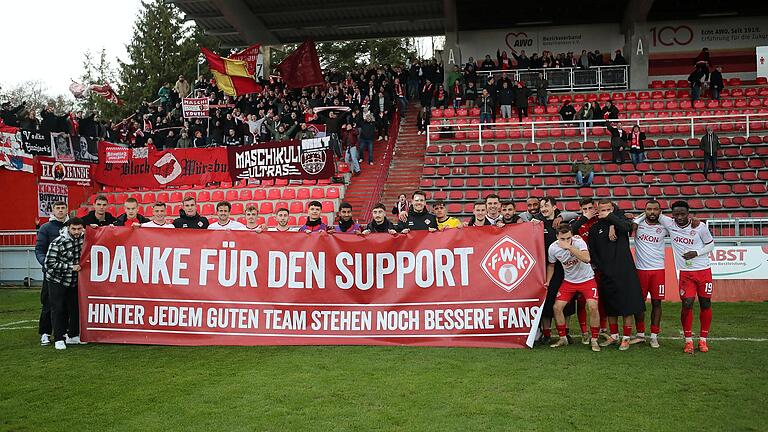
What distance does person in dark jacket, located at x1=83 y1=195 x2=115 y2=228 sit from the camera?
10094 millimetres

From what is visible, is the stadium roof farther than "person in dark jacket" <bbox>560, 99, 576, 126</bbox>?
Yes

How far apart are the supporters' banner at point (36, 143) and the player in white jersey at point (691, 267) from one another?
18846 millimetres

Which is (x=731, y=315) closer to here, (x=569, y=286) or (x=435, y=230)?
(x=569, y=286)

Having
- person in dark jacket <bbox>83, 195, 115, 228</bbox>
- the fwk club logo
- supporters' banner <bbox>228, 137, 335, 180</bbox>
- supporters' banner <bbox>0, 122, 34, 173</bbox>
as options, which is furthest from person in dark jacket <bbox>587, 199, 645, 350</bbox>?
supporters' banner <bbox>0, 122, 34, 173</bbox>

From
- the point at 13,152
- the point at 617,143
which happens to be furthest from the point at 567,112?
the point at 13,152

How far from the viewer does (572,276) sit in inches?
350

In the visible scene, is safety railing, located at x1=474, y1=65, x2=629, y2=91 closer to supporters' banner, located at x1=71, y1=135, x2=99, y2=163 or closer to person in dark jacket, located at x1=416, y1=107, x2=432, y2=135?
person in dark jacket, located at x1=416, y1=107, x2=432, y2=135

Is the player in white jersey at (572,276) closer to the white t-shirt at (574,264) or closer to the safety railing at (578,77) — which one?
the white t-shirt at (574,264)

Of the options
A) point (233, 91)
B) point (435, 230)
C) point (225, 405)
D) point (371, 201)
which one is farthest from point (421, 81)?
point (225, 405)

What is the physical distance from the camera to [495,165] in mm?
21719

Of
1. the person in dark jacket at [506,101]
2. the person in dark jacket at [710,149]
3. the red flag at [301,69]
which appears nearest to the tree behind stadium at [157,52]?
the red flag at [301,69]

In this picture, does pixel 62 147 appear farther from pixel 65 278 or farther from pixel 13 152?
pixel 65 278

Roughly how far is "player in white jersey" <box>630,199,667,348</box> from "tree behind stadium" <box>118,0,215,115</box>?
5838 cm

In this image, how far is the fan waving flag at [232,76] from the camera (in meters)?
27.4
